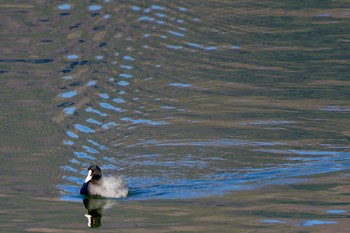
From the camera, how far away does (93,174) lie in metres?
12.7

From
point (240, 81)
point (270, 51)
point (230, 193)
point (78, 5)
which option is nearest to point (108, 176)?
point (230, 193)

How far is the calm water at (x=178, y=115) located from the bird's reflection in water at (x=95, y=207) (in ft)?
0.12

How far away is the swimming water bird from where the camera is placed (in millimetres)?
12773

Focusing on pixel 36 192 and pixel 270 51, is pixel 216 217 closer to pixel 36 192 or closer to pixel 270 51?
pixel 36 192

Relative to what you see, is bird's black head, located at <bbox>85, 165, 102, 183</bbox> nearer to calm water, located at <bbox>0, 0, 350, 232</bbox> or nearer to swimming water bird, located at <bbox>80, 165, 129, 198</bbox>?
swimming water bird, located at <bbox>80, 165, 129, 198</bbox>

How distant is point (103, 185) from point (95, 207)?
34cm

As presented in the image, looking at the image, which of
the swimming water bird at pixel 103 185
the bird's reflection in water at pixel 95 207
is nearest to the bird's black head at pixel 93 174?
the swimming water bird at pixel 103 185

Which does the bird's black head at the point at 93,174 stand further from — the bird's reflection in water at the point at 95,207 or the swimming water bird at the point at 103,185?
the bird's reflection in water at the point at 95,207

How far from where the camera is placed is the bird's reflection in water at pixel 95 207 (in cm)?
1200

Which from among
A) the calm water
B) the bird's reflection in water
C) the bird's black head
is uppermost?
the bird's black head

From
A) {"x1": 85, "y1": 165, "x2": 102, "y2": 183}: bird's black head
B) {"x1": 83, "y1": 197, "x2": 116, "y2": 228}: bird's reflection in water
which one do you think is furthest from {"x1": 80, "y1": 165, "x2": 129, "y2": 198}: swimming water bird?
{"x1": 83, "y1": 197, "x2": 116, "y2": 228}: bird's reflection in water

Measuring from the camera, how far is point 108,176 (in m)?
12.9

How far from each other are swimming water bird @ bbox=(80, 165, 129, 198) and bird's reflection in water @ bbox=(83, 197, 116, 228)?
102mm

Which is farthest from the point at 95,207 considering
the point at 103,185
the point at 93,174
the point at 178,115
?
the point at 178,115
